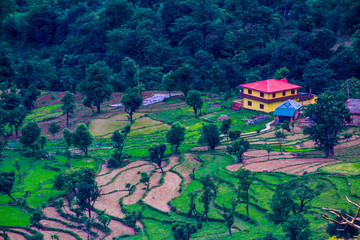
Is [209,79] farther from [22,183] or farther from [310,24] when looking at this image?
[22,183]

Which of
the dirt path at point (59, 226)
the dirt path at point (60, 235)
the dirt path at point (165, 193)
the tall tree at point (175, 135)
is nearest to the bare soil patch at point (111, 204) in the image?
the dirt path at point (165, 193)

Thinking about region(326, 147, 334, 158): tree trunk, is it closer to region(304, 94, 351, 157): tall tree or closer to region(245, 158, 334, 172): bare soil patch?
region(304, 94, 351, 157): tall tree

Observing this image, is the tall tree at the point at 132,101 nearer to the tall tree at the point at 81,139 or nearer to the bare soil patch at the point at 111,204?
the tall tree at the point at 81,139

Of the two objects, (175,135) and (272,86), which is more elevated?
(272,86)

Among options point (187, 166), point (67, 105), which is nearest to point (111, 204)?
point (187, 166)

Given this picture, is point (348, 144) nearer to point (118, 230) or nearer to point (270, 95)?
point (270, 95)

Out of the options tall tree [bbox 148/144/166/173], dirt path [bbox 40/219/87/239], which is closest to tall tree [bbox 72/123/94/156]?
tall tree [bbox 148/144/166/173]

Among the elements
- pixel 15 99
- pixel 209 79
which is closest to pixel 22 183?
pixel 15 99
